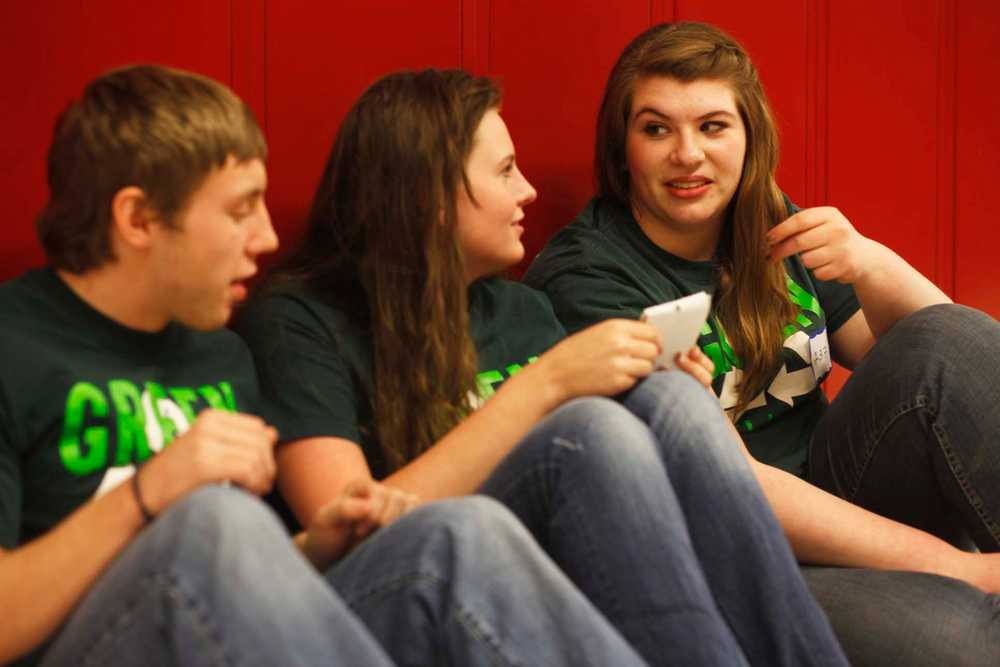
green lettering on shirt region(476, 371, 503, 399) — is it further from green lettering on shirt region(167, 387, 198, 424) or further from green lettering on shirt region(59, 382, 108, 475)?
green lettering on shirt region(59, 382, 108, 475)

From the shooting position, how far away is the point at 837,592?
1.68 m

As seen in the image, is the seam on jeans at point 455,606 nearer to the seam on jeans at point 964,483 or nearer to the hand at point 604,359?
the hand at point 604,359

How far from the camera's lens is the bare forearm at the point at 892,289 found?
2.01 metres

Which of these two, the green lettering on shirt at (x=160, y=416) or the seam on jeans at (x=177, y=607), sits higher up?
the green lettering on shirt at (x=160, y=416)

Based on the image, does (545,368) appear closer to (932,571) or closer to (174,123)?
(174,123)

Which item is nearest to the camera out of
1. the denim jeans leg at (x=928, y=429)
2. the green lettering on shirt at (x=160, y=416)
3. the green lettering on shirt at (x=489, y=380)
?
the green lettering on shirt at (x=160, y=416)

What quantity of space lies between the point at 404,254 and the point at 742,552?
0.60 meters

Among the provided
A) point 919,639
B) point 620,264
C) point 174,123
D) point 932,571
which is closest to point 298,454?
point 174,123

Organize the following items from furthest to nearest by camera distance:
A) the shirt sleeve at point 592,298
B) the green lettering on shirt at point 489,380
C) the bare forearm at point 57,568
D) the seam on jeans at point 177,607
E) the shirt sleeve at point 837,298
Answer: the shirt sleeve at point 837,298 < the shirt sleeve at point 592,298 < the green lettering on shirt at point 489,380 < the bare forearm at point 57,568 < the seam on jeans at point 177,607

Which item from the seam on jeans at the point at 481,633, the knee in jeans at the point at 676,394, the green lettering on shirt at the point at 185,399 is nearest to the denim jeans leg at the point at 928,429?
the knee in jeans at the point at 676,394

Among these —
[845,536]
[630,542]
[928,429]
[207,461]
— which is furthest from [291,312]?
[928,429]

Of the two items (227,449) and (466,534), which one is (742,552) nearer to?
(466,534)

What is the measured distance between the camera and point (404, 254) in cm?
163

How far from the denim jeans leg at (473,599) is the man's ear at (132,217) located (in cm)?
44
